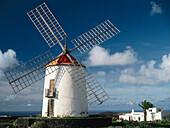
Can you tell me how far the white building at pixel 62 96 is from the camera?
2178cm

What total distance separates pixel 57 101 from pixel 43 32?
8.34m

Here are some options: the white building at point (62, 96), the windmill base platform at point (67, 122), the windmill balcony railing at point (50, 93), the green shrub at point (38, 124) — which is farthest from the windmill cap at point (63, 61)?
the green shrub at point (38, 124)

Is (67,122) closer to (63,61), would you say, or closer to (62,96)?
(62,96)

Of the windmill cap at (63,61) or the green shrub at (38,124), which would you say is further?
the windmill cap at (63,61)

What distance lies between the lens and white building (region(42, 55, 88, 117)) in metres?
21.8

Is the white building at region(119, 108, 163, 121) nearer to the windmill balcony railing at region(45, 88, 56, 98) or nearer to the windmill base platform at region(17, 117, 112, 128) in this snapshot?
the windmill base platform at region(17, 117, 112, 128)

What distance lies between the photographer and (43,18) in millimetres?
25672

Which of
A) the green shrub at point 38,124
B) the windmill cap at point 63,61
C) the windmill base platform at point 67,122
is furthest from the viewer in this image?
the windmill cap at point 63,61

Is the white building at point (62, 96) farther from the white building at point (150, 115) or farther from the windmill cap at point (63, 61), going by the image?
the white building at point (150, 115)

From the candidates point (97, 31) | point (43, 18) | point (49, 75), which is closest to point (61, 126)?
point (49, 75)

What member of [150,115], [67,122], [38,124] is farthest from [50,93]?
[150,115]

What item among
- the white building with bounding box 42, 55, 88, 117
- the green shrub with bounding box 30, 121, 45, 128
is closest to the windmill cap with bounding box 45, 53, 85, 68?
the white building with bounding box 42, 55, 88, 117

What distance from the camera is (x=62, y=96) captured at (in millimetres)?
21891

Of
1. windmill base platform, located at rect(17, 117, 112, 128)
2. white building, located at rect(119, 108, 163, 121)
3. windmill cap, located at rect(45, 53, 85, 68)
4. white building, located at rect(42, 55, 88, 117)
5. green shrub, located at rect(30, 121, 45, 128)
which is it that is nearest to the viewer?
green shrub, located at rect(30, 121, 45, 128)
